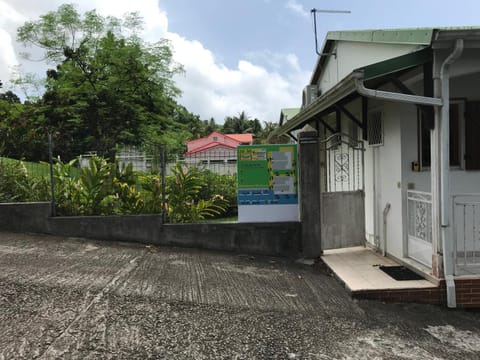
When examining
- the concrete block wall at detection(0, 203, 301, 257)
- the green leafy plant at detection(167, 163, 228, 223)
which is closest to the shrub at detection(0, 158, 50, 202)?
the concrete block wall at detection(0, 203, 301, 257)

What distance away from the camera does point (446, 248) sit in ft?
15.5

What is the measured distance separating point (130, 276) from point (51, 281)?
980mm

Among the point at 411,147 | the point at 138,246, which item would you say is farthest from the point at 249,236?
the point at 411,147

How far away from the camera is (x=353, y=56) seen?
28.7 ft

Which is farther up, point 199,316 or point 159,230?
point 159,230

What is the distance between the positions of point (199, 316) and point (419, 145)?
→ 3986 mm

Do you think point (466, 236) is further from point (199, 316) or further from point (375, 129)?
point (199, 316)

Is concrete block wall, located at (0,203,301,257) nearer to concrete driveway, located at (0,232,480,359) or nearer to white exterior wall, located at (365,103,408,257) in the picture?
concrete driveway, located at (0,232,480,359)

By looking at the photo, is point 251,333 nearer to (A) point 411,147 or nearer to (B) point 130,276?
(B) point 130,276

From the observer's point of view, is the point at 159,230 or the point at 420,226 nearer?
the point at 420,226

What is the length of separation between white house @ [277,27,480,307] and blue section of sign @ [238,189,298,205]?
4.50 ft

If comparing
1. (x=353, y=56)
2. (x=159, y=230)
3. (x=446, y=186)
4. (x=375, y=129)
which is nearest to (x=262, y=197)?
(x=159, y=230)

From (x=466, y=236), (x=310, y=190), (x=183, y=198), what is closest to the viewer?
(x=466, y=236)

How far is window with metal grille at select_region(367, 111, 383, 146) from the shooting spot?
6.73m
